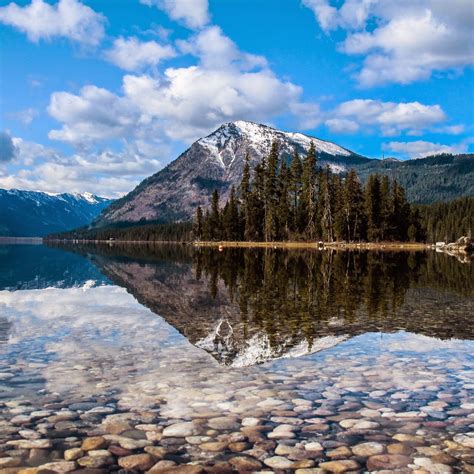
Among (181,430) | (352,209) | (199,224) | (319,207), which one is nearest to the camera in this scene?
(181,430)

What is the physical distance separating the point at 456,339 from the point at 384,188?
105 m

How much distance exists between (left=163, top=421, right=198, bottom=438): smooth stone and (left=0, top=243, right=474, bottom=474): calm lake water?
0.03 metres

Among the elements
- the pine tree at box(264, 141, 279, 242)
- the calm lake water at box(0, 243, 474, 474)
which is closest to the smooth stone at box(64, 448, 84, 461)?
the calm lake water at box(0, 243, 474, 474)

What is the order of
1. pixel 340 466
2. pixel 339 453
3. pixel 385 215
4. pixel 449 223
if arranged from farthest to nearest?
pixel 449 223 < pixel 385 215 < pixel 339 453 < pixel 340 466

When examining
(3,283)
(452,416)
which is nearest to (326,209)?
(3,283)

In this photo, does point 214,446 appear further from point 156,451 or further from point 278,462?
point 278,462

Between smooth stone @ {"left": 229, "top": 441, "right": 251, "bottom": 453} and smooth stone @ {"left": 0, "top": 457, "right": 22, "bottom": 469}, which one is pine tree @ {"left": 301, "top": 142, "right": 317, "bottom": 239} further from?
smooth stone @ {"left": 0, "top": 457, "right": 22, "bottom": 469}

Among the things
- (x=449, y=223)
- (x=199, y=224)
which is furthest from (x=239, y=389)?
(x=449, y=223)

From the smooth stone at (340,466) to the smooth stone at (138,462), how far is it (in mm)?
2094

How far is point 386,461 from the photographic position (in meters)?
6.00

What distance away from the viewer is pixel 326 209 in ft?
365

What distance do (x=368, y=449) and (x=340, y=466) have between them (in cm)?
72

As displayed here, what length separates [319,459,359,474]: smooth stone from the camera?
226 inches

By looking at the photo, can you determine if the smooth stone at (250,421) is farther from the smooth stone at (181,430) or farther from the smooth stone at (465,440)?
the smooth stone at (465,440)
